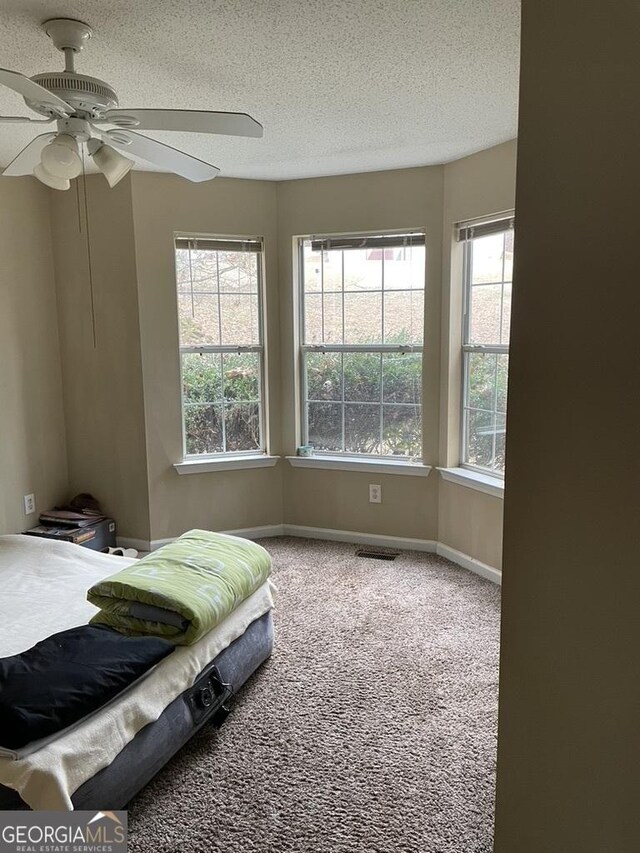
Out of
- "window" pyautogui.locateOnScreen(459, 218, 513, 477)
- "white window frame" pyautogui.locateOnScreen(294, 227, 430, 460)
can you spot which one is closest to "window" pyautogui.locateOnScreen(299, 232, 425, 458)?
Answer: "white window frame" pyautogui.locateOnScreen(294, 227, 430, 460)

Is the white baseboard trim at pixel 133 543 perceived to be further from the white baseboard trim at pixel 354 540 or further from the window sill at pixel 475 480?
the window sill at pixel 475 480

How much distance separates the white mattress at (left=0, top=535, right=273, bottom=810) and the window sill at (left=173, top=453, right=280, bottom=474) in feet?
4.14

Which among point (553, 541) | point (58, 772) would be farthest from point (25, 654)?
point (553, 541)

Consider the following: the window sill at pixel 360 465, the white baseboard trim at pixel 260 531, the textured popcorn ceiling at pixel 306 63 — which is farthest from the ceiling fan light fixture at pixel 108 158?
the white baseboard trim at pixel 260 531

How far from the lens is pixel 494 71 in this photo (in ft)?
7.89

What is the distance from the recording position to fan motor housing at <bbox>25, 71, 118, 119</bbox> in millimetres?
1958

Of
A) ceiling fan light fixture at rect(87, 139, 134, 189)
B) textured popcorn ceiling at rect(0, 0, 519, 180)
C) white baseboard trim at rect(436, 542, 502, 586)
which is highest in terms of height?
textured popcorn ceiling at rect(0, 0, 519, 180)

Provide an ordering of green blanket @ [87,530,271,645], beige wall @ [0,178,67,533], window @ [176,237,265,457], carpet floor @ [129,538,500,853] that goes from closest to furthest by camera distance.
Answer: carpet floor @ [129,538,500,853]
green blanket @ [87,530,271,645]
beige wall @ [0,178,67,533]
window @ [176,237,265,457]

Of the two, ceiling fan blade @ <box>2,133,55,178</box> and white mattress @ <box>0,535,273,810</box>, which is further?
ceiling fan blade @ <box>2,133,55,178</box>

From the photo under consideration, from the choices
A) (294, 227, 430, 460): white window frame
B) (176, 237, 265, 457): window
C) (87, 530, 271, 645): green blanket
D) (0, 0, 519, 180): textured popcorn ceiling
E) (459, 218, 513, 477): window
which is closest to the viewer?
(0, 0, 519, 180): textured popcorn ceiling

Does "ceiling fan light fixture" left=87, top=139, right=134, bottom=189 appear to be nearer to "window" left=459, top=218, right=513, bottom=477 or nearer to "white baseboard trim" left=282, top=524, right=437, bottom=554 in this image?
"window" left=459, top=218, right=513, bottom=477

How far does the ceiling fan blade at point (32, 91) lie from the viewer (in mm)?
1647

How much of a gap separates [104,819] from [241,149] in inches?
123

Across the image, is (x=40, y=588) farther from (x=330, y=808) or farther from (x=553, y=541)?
(x=553, y=541)
